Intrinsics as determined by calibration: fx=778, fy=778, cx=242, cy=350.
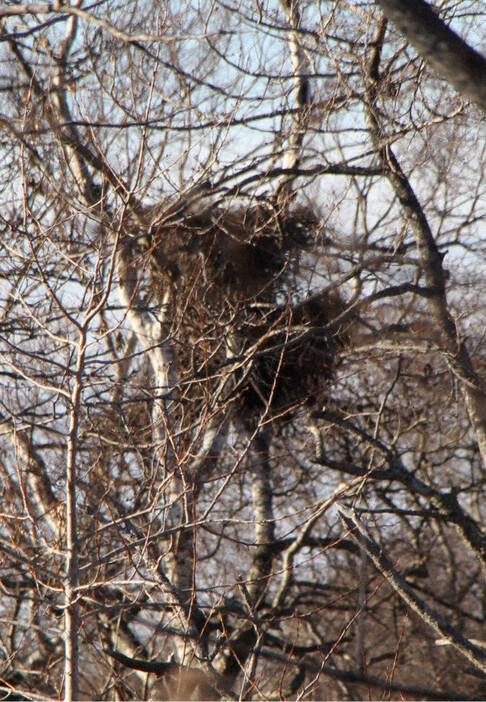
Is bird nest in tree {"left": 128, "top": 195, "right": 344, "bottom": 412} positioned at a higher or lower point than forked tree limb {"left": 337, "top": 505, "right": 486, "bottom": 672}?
higher

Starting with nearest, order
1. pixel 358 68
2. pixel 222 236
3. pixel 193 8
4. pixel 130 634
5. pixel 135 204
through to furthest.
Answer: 1. pixel 135 204
2. pixel 193 8
3. pixel 358 68
4. pixel 222 236
5. pixel 130 634

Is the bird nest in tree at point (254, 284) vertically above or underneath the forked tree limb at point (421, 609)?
above

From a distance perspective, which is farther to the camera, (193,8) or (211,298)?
(211,298)

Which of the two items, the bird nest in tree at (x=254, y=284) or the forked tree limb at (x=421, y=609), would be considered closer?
the forked tree limb at (x=421, y=609)

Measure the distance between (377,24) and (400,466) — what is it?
11.5 feet

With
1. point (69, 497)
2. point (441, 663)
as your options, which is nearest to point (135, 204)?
point (69, 497)

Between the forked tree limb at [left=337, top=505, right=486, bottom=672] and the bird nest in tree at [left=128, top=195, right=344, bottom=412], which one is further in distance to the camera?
the bird nest in tree at [left=128, top=195, right=344, bottom=412]

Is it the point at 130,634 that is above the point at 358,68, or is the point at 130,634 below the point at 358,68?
below

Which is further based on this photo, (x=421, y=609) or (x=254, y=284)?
(x=254, y=284)

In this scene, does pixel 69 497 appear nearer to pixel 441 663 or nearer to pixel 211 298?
pixel 211 298

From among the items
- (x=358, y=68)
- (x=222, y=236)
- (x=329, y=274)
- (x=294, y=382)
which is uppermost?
(x=358, y=68)

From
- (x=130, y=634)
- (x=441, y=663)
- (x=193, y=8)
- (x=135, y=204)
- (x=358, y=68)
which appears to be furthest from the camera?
(x=441, y=663)

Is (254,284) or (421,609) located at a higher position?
(254,284)

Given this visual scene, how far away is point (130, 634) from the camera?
748cm
